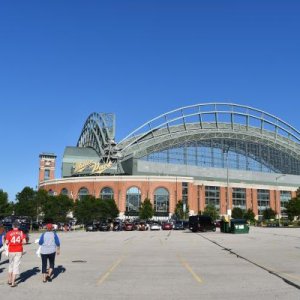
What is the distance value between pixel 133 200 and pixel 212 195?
26740 mm

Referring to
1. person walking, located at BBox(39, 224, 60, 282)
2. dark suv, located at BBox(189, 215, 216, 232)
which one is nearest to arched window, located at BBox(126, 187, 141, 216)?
dark suv, located at BBox(189, 215, 216, 232)

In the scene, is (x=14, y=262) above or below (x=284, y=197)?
below

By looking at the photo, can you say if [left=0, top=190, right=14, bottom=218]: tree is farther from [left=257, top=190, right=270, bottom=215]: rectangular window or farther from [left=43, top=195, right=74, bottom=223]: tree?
[left=257, top=190, right=270, bottom=215]: rectangular window

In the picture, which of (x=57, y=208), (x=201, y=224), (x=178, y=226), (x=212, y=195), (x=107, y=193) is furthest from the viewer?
(x=212, y=195)

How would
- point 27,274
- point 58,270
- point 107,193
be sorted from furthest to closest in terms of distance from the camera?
point 107,193 → point 58,270 → point 27,274

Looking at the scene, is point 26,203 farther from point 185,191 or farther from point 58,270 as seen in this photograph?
point 58,270

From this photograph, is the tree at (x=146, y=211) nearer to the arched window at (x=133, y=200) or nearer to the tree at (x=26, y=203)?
the arched window at (x=133, y=200)

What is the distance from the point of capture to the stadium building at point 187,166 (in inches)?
5349

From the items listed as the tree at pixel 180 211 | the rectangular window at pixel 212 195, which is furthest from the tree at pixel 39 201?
the rectangular window at pixel 212 195

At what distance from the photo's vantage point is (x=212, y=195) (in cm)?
14450

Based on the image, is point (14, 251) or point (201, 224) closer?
point (14, 251)

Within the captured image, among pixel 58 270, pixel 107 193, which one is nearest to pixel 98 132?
pixel 107 193

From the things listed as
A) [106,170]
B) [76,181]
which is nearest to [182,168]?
[106,170]

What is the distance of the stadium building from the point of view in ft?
446
